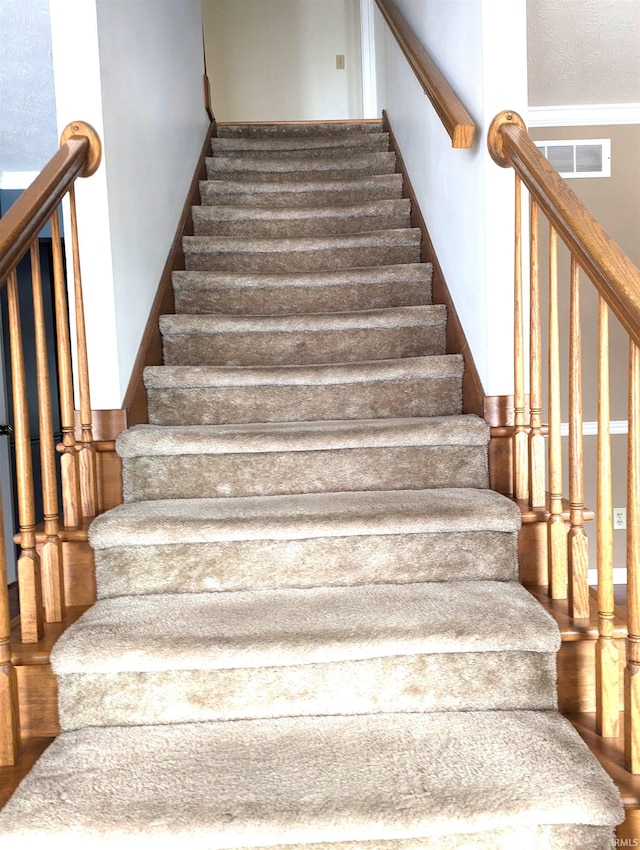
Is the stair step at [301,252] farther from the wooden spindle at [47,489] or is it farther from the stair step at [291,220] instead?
the wooden spindle at [47,489]

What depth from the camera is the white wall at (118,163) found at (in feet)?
6.31

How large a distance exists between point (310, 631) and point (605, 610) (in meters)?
0.58

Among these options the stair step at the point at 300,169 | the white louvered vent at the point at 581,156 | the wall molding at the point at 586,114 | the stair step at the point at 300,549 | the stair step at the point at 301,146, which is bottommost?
the stair step at the point at 300,549

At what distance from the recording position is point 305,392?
233 cm

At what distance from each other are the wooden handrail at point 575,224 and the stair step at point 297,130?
91.9 inches

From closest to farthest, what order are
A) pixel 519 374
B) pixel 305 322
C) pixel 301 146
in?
1. pixel 519 374
2. pixel 305 322
3. pixel 301 146

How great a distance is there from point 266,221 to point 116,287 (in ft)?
4.30

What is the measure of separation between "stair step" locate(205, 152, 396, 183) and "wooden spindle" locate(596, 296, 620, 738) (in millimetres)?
2513

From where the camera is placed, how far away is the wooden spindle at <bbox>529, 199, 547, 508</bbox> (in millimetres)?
1755

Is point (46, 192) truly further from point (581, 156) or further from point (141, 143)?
point (581, 156)

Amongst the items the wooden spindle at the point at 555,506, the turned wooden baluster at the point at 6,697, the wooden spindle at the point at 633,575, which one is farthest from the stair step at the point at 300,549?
the wooden spindle at the point at 633,575

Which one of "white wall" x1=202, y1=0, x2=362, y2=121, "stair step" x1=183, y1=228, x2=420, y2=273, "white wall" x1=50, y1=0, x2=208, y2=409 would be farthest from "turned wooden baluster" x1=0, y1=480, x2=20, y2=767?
"white wall" x1=202, y1=0, x2=362, y2=121

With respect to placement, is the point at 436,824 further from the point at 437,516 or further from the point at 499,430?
the point at 499,430

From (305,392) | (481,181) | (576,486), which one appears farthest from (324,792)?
(481,181)
